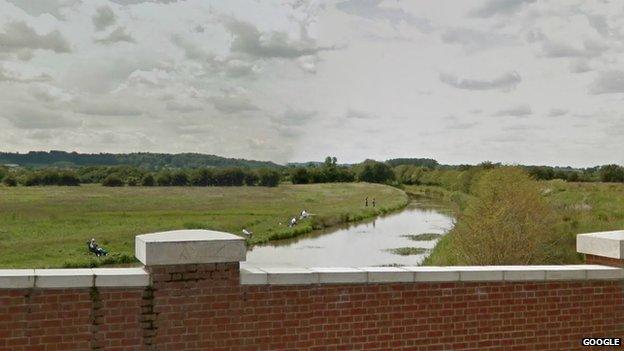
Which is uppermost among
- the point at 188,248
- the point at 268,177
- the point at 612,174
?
the point at 612,174

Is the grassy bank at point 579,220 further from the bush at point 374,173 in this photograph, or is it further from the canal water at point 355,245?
the bush at point 374,173

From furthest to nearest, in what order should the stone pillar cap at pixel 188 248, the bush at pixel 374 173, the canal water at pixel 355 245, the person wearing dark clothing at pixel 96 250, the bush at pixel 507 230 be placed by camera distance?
the bush at pixel 374 173, the canal water at pixel 355 245, the person wearing dark clothing at pixel 96 250, the bush at pixel 507 230, the stone pillar cap at pixel 188 248

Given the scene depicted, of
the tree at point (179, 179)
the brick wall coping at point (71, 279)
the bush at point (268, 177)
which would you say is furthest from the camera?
the bush at point (268, 177)

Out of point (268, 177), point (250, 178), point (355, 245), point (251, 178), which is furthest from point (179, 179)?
point (355, 245)

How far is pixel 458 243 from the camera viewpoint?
65.1 feet

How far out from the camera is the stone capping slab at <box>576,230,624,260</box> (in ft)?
25.7

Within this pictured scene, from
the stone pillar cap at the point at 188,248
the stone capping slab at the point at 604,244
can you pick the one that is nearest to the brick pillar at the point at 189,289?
the stone pillar cap at the point at 188,248

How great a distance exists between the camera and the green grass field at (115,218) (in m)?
30.2

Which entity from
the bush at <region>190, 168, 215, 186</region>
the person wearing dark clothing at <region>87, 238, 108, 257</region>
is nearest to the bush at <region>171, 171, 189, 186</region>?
the bush at <region>190, 168, 215, 186</region>

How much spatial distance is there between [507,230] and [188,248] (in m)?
14.3

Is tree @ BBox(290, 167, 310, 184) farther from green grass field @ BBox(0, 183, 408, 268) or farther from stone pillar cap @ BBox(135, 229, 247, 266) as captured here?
stone pillar cap @ BBox(135, 229, 247, 266)

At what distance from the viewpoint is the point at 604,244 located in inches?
316

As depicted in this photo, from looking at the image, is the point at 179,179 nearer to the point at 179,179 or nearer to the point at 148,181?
the point at 179,179

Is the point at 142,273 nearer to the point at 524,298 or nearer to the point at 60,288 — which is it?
the point at 60,288
